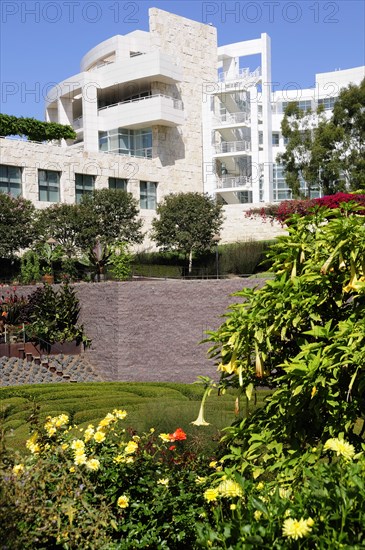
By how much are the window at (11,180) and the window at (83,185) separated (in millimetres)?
3969

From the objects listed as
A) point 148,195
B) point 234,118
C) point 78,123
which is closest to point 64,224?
point 148,195

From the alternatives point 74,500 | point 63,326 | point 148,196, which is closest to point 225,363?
point 74,500

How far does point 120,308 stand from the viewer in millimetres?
22641

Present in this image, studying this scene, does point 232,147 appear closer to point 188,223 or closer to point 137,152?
point 137,152

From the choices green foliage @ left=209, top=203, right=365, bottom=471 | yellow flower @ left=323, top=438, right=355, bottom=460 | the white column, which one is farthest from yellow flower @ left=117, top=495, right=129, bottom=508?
the white column

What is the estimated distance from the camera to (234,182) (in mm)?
50312

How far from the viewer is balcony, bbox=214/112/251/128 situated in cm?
4972

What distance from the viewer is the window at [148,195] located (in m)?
44.7

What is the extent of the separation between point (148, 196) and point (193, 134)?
757 centimetres

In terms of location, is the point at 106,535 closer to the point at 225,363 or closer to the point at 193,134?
the point at 225,363

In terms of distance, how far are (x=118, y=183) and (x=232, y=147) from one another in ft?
36.2

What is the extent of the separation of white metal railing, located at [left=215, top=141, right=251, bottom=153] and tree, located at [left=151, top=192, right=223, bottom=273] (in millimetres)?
11411

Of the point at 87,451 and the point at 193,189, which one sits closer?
the point at 87,451

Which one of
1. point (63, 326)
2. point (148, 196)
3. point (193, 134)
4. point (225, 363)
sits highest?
point (193, 134)
